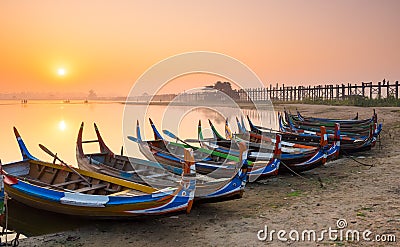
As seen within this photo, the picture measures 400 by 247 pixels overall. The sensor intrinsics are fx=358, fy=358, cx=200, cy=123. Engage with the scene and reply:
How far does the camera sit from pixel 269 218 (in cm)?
638

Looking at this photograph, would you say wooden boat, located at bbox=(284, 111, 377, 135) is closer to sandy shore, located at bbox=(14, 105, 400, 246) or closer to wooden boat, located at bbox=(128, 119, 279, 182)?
sandy shore, located at bbox=(14, 105, 400, 246)

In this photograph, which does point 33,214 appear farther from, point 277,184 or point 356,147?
point 356,147

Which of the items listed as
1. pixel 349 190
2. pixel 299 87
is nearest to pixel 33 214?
pixel 349 190

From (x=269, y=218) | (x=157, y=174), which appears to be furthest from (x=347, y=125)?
(x=269, y=218)

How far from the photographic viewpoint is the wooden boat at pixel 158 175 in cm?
649

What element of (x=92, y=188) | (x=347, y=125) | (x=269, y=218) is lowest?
(x=269, y=218)

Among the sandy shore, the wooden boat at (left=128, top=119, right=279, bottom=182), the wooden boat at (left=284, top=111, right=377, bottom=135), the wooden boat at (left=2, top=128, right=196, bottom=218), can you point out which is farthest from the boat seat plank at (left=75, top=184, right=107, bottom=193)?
the wooden boat at (left=284, top=111, right=377, bottom=135)

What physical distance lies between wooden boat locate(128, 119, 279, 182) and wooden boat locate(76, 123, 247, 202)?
27.8 inches

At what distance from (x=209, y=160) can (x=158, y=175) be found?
6.42 feet

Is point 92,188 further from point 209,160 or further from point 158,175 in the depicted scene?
point 209,160

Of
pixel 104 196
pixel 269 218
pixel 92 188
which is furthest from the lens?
pixel 92 188

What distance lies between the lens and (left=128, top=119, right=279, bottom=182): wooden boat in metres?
8.52

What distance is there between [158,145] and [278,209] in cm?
565

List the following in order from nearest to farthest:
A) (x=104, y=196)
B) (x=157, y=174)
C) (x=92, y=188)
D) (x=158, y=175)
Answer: (x=104, y=196) → (x=92, y=188) → (x=158, y=175) → (x=157, y=174)
